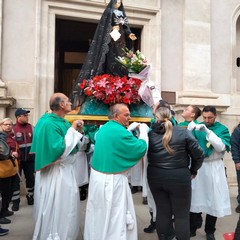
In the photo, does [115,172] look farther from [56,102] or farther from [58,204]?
[56,102]

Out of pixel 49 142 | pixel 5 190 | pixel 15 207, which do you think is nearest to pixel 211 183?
pixel 49 142

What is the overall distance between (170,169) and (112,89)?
1.32m

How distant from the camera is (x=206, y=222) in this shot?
177 inches

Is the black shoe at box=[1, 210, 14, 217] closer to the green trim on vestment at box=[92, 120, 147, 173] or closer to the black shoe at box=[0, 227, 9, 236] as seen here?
the black shoe at box=[0, 227, 9, 236]

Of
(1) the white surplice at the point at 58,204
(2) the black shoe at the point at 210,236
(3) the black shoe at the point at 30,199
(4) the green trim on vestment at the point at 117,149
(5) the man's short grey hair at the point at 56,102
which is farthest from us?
(3) the black shoe at the point at 30,199

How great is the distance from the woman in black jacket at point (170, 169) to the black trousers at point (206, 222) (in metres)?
1.03

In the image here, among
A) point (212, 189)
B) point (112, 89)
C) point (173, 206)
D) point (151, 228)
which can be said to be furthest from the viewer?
point (151, 228)

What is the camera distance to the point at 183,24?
8.47 metres

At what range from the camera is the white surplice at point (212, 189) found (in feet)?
14.4

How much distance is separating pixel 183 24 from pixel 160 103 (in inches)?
209

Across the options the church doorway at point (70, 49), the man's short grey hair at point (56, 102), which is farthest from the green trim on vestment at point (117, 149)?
the church doorway at point (70, 49)

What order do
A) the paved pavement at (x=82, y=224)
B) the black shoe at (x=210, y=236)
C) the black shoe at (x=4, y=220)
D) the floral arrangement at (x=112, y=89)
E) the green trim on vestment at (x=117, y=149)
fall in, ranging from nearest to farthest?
the green trim on vestment at (x=117, y=149) → the floral arrangement at (x=112, y=89) → the black shoe at (x=210, y=236) → the paved pavement at (x=82, y=224) → the black shoe at (x=4, y=220)

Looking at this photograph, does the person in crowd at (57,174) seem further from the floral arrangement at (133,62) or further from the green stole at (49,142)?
the floral arrangement at (133,62)

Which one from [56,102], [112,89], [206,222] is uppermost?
[112,89]
